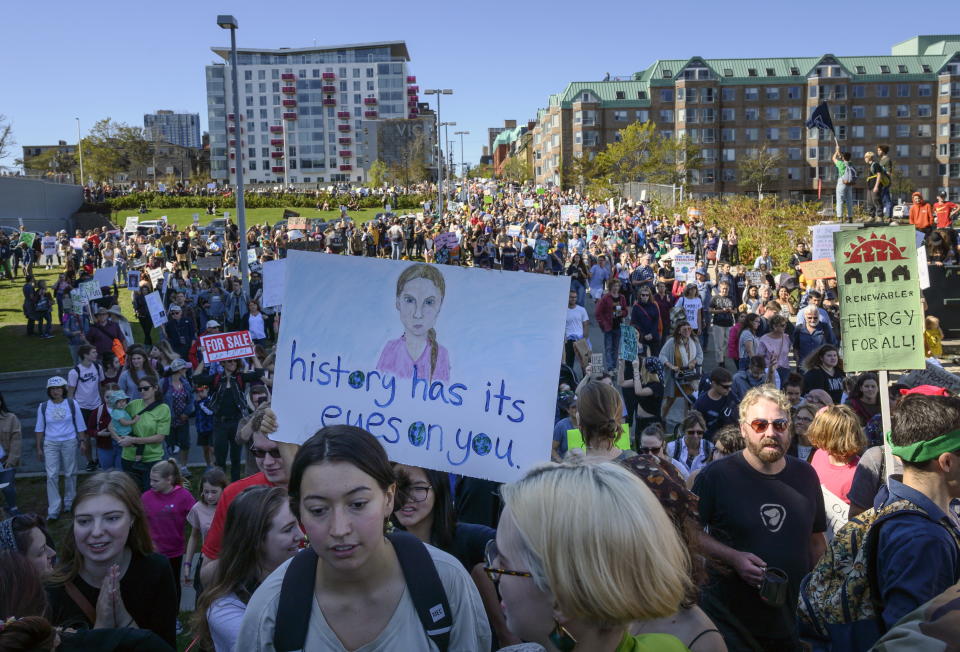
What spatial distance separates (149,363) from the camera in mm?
11234

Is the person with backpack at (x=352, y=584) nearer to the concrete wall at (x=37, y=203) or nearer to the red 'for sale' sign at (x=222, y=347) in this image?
the red 'for sale' sign at (x=222, y=347)

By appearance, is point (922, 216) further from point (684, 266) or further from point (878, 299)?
point (878, 299)

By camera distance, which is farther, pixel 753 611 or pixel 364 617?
pixel 753 611

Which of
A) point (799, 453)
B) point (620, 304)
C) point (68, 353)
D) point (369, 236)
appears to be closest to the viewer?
point (799, 453)

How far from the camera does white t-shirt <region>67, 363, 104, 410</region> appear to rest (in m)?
10.7

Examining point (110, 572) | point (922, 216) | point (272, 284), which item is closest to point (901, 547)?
point (110, 572)

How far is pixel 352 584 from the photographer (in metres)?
2.61

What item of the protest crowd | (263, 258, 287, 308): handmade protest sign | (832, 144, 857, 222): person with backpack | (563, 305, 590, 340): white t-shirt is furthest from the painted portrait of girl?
(832, 144, 857, 222): person with backpack

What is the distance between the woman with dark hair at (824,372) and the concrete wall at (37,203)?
49.6 meters

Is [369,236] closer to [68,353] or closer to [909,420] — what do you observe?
[68,353]

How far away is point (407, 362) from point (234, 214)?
2615 inches

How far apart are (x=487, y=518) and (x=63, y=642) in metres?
2.24

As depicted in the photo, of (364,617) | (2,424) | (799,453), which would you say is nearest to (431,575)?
(364,617)

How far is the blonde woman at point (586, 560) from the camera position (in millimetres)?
1962
